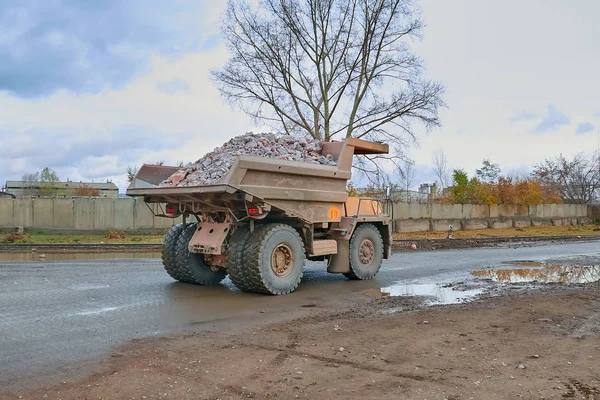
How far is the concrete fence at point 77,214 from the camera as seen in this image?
94.3 feet

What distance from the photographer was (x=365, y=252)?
38.8 ft

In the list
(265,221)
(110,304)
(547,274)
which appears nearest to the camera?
(110,304)

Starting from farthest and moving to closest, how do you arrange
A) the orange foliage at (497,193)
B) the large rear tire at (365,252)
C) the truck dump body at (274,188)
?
the orange foliage at (497,193), the large rear tire at (365,252), the truck dump body at (274,188)

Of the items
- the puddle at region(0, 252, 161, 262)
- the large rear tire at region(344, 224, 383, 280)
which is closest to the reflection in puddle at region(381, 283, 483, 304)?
the large rear tire at region(344, 224, 383, 280)

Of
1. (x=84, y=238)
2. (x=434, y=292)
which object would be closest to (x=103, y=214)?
(x=84, y=238)

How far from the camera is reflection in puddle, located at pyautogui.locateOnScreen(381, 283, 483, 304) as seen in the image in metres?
9.38

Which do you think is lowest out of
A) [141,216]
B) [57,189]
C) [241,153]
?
[141,216]

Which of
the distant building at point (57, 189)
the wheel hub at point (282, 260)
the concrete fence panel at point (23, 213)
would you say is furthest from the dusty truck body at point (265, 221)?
the distant building at point (57, 189)

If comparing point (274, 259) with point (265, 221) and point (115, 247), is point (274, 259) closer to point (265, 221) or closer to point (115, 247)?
point (265, 221)

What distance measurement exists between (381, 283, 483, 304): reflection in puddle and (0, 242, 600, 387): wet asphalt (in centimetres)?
42

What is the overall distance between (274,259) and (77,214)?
22381 millimetres

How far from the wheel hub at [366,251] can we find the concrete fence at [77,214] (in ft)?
62.0

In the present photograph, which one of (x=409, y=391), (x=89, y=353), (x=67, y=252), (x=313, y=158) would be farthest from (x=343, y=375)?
(x=67, y=252)

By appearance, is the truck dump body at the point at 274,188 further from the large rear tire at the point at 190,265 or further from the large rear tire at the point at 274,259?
the large rear tire at the point at 190,265
